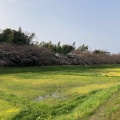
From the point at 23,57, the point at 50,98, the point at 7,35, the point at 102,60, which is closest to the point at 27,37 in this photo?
the point at 7,35

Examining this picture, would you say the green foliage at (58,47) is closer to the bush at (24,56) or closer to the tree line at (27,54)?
the tree line at (27,54)

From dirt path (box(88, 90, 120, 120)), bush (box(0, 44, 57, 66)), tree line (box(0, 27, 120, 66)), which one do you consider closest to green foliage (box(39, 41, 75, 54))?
tree line (box(0, 27, 120, 66))

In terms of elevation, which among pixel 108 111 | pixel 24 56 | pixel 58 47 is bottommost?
pixel 108 111

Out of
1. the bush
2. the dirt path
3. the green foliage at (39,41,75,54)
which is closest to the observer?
the dirt path

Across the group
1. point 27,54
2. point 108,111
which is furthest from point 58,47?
point 108,111

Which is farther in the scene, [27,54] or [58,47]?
[58,47]

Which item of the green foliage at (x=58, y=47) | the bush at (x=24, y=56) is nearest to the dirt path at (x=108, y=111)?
the bush at (x=24, y=56)

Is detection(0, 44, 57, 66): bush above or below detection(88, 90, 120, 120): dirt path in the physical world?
above

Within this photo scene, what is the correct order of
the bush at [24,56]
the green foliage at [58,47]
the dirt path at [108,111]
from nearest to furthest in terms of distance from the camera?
the dirt path at [108,111] → the bush at [24,56] → the green foliage at [58,47]

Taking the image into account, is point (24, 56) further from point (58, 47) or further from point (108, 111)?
point (108, 111)

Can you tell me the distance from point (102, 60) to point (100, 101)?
174 feet

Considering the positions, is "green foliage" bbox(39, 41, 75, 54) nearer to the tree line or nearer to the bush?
the tree line

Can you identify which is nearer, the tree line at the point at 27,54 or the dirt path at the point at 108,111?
the dirt path at the point at 108,111

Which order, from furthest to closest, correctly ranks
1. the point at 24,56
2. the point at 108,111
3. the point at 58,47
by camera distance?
the point at 58,47 < the point at 24,56 < the point at 108,111
